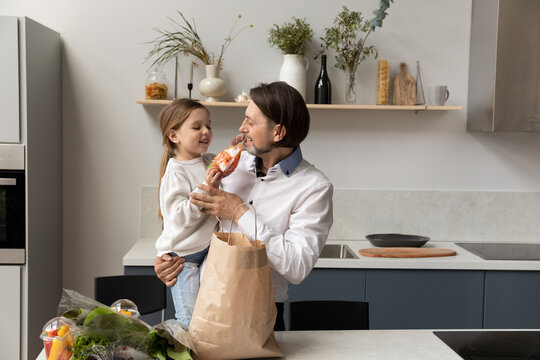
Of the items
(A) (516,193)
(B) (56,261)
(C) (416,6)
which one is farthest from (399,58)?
(B) (56,261)

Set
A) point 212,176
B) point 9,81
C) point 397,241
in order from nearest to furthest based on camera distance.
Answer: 1. point 212,176
2. point 9,81
3. point 397,241

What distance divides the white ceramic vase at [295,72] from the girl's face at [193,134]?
1490 millimetres

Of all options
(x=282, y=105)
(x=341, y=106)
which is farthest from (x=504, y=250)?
(x=282, y=105)

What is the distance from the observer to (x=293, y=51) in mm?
3518

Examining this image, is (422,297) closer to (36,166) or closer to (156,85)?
(156,85)

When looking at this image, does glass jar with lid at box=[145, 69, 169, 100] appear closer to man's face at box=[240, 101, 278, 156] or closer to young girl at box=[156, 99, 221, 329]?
young girl at box=[156, 99, 221, 329]

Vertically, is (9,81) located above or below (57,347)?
above

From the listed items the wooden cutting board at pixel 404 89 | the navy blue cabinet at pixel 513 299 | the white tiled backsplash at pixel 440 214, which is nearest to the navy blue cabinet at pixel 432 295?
the navy blue cabinet at pixel 513 299

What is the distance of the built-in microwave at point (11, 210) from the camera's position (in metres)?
3.11

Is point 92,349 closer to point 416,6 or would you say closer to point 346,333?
point 346,333

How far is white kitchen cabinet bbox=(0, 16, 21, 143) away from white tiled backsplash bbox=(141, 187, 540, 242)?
1.88 metres

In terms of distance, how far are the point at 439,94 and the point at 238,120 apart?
1209mm

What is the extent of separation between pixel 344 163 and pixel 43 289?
190 centimetres

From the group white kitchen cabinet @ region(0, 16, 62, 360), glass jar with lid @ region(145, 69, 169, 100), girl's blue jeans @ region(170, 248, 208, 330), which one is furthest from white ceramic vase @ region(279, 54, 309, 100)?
girl's blue jeans @ region(170, 248, 208, 330)
